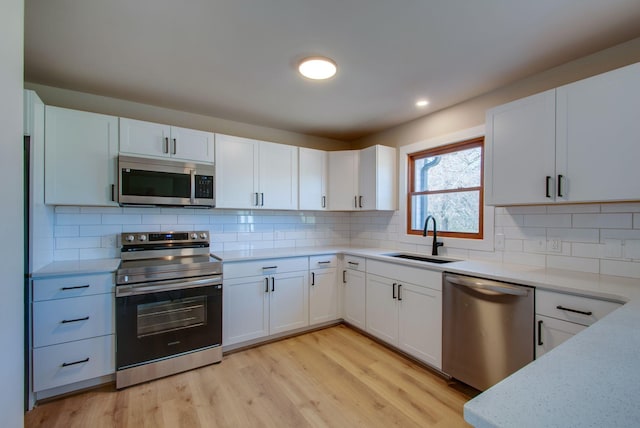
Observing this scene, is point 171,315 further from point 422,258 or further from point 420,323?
point 422,258

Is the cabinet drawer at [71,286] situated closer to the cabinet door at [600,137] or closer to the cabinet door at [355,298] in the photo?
the cabinet door at [355,298]

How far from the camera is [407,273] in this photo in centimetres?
260

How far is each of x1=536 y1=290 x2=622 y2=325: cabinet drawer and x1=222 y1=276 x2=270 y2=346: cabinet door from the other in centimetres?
223

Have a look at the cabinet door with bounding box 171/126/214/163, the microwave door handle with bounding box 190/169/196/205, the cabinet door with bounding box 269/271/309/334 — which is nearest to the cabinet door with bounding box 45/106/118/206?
the cabinet door with bounding box 171/126/214/163

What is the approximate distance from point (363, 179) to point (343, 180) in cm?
27

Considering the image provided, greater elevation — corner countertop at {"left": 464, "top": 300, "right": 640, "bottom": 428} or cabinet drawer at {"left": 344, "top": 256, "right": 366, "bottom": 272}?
corner countertop at {"left": 464, "top": 300, "right": 640, "bottom": 428}

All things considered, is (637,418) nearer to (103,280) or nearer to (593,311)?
(593,311)

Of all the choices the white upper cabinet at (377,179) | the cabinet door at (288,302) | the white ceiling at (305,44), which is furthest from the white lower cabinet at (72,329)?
the white upper cabinet at (377,179)

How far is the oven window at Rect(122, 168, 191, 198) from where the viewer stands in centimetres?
250

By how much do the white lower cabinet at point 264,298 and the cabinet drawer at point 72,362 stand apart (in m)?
0.88

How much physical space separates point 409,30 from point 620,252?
6.39 feet

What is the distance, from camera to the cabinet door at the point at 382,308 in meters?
2.73

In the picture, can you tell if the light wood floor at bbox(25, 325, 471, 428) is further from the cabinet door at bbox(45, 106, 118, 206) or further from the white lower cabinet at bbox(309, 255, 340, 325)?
the cabinet door at bbox(45, 106, 118, 206)

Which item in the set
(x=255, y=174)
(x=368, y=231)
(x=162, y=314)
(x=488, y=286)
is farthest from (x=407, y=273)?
(x=162, y=314)
